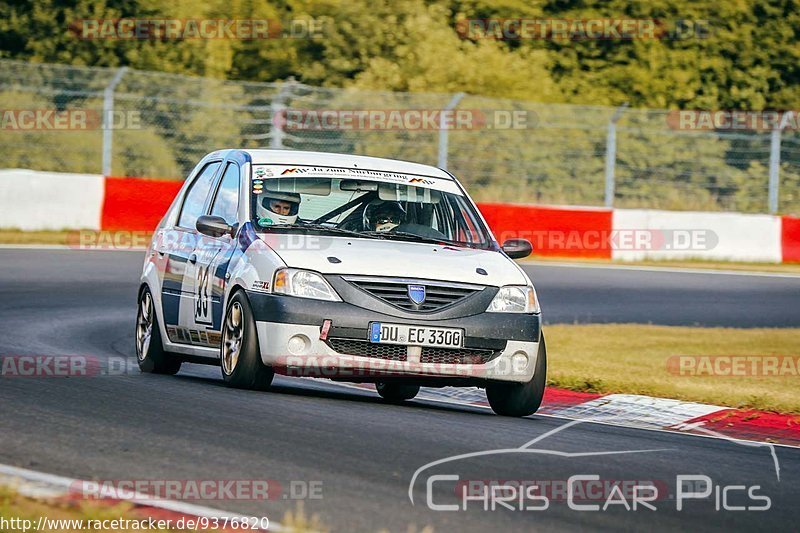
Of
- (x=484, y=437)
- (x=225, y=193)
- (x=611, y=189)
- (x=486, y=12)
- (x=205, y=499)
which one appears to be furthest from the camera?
(x=486, y=12)

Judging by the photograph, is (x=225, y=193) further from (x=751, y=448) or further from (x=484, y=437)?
(x=751, y=448)

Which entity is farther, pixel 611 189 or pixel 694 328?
pixel 611 189

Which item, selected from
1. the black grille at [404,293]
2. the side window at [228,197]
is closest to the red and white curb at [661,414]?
the black grille at [404,293]

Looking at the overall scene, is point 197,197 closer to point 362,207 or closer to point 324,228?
point 362,207

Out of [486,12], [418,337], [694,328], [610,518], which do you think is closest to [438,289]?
[418,337]

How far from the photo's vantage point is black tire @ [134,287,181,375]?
10.8 metres

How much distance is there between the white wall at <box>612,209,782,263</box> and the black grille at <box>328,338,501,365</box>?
17.5 metres

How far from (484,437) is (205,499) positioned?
236 cm

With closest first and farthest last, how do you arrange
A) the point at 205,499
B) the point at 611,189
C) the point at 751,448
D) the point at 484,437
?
the point at 205,499 → the point at 484,437 → the point at 751,448 → the point at 611,189

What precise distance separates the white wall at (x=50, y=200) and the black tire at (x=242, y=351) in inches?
588

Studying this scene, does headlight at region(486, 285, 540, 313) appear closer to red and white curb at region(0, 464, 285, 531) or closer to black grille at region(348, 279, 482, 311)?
black grille at region(348, 279, 482, 311)

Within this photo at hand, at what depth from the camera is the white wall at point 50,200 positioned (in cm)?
2345

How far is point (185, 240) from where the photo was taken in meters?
10.6

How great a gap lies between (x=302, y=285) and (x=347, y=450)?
202cm
